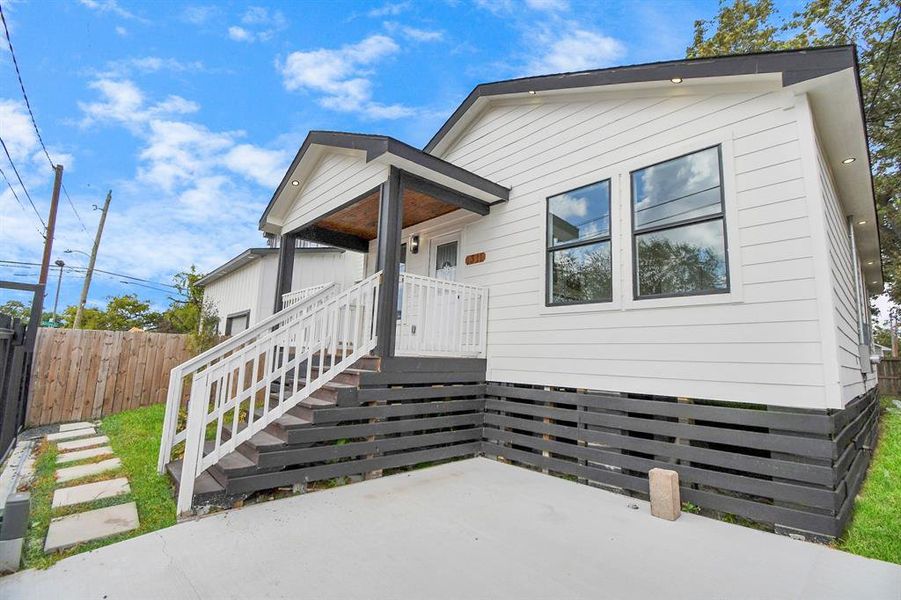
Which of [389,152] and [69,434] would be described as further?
[69,434]

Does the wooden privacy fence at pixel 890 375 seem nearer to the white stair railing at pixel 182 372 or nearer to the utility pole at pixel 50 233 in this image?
the white stair railing at pixel 182 372

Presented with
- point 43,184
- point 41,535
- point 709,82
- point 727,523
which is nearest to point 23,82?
point 43,184

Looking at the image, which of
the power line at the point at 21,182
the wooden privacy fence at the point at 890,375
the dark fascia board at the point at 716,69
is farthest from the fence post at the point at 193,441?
the wooden privacy fence at the point at 890,375

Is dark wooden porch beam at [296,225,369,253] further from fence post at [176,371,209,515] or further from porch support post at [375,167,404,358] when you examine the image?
fence post at [176,371,209,515]

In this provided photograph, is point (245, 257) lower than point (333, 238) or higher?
higher

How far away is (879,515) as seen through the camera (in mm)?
3176

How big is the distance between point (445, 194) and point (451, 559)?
156 inches

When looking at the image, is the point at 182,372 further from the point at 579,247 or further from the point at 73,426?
the point at 73,426

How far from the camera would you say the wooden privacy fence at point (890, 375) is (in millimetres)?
12656

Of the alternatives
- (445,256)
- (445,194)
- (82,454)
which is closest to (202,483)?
(82,454)

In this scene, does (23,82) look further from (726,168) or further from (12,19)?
(726,168)

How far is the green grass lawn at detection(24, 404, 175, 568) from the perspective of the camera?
250 cm

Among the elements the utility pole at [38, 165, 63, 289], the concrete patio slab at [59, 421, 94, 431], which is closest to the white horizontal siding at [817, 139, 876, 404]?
the concrete patio slab at [59, 421, 94, 431]

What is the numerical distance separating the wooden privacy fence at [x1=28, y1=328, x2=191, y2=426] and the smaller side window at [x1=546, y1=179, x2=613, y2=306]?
707 cm
